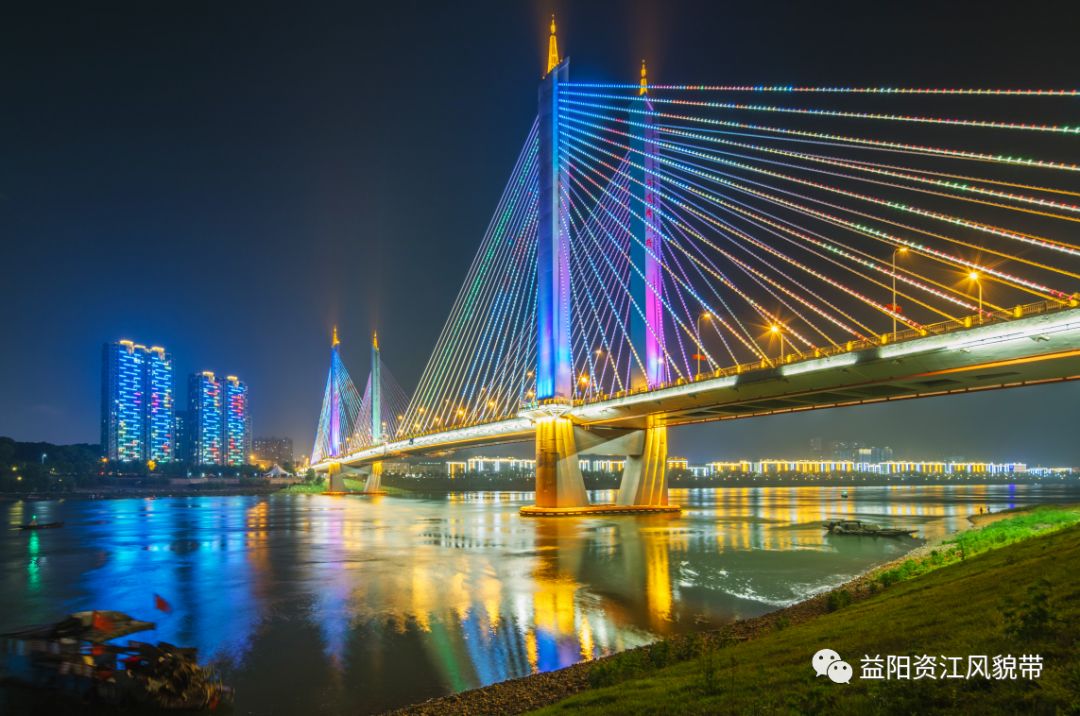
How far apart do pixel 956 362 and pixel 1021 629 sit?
27.9 metres

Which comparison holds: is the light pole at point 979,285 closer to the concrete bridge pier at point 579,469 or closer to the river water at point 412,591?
the river water at point 412,591

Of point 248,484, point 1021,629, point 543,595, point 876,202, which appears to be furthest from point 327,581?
point 248,484

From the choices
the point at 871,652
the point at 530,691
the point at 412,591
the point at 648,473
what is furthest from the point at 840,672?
the point at 648,473

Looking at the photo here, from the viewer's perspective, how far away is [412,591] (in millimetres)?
20797

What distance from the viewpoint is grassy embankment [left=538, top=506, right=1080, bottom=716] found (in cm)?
545

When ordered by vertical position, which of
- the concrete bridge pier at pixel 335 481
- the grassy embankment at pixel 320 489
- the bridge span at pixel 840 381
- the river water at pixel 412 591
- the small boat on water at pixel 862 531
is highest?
the bridge span at pixel 840 381

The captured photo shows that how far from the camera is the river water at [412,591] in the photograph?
41.3 ft

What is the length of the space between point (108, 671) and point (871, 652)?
10.1 m

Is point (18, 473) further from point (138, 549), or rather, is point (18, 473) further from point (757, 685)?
point (757, 685)

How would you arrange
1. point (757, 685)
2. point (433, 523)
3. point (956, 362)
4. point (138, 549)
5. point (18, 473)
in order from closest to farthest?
point (757, 685)
point (956, 362)
point (138, 549)
point (433, 523)
point (18, 473)

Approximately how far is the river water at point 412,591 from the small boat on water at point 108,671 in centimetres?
84

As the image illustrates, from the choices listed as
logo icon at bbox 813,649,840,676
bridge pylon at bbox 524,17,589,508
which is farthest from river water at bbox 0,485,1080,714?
Result: bridge pylon at bbox 524,17,589,508

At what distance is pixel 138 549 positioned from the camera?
34.7 m

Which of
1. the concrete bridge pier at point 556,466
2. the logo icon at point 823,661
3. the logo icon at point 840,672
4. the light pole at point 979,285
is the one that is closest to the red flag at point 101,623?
the logo icon at point 823,661
